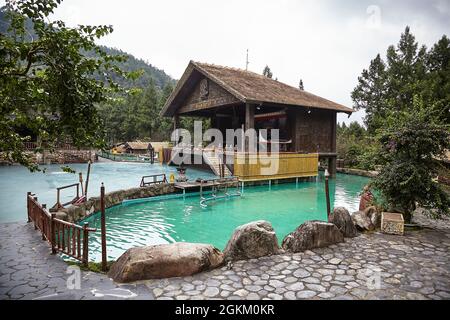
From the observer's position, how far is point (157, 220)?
10148 millimetres

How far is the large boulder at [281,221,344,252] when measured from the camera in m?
6.07

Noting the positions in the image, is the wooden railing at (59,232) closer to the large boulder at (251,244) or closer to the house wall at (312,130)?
the large boulder at (251,244)

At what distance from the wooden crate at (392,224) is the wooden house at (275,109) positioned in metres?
9.45

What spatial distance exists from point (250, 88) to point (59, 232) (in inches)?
555

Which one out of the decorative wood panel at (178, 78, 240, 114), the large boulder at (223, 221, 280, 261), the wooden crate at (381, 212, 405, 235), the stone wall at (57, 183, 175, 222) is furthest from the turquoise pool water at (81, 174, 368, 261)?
the decorative wood panel at (178, 78, 240, 114)

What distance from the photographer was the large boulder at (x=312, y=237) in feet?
19.9

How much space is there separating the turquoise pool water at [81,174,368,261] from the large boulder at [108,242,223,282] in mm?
2460

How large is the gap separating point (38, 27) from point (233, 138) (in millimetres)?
21454

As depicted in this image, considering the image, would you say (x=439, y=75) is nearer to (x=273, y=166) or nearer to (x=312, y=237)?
(x=273, y=166)

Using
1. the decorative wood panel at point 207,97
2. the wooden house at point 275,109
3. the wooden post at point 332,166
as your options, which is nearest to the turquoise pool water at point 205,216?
the wooden house at point 275,109

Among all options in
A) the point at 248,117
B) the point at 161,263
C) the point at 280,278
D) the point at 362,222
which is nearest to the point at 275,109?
the point at 248,117

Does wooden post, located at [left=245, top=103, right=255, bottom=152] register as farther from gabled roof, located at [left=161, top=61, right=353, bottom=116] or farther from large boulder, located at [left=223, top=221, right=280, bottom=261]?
large boulder, located at [left=223, top=221, right=280, bottom=261]
